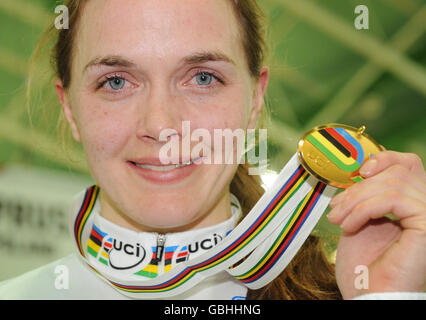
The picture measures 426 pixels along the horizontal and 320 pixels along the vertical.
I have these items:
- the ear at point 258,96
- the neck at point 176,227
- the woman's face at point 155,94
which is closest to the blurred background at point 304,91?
the ear at point 258,96

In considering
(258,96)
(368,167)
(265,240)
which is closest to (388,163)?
(368,167)

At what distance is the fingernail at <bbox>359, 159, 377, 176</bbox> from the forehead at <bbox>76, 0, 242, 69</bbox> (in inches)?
21.9

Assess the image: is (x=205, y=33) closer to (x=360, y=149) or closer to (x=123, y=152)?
(x=123, y=152)

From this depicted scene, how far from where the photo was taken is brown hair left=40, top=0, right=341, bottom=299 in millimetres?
1883

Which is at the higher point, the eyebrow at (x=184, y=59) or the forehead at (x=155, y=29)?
the forehead at (x=155, y=29)

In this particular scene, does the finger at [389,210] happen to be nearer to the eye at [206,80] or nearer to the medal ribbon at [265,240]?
the medal ribbon at [265,240]

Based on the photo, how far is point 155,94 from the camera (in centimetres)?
162

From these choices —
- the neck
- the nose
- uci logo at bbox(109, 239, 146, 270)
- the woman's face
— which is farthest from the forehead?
uci logo at bbox(109, 239, 146, 270)

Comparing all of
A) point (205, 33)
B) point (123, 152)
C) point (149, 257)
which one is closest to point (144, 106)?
point (123, 152)

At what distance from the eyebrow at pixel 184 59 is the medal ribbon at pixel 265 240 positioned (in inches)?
15.6

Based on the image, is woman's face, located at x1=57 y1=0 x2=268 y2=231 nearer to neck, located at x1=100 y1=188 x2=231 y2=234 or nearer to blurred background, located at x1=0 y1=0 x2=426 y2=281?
neck, located at x1=100 y1=188 x2=231 y2=234

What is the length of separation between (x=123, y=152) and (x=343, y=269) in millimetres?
743

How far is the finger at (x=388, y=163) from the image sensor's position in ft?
4.94
